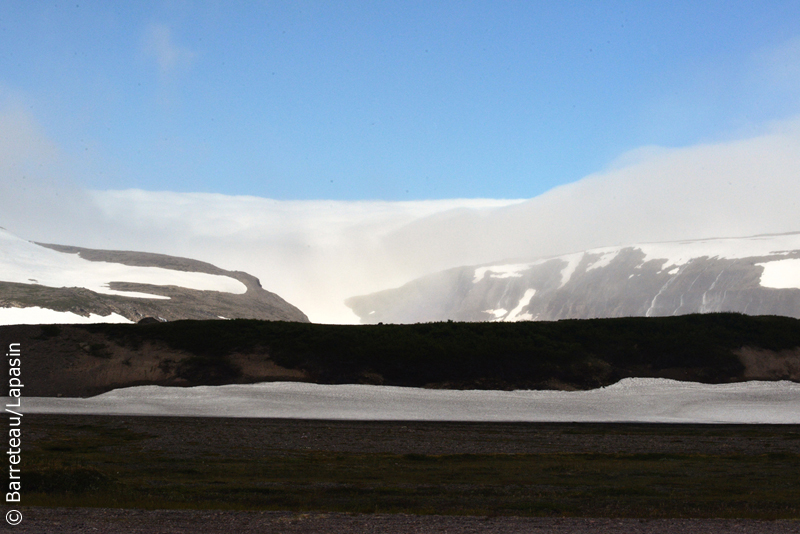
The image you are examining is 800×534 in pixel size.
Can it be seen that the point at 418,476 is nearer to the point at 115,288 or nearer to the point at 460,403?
the point at 460,403

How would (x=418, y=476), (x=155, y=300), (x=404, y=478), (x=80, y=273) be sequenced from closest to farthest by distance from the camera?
(x=404, y=478) < (x=418, y=476) < (x=155, y=300) < (x=80, y=273)

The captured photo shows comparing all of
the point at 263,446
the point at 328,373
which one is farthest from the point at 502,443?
the point at 328,373

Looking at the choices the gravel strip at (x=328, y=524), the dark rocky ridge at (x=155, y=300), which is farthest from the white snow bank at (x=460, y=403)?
the dark rocky ridge at (x=155, y=300)

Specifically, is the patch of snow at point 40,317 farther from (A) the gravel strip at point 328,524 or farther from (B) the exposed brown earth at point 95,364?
(A) the gravel strip at point 328,524

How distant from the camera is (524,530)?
46.0 feet

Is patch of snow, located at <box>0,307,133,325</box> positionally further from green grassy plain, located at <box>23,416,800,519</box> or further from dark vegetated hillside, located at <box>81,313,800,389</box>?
green grassy plain, located at <box>23,416,800,519</box>

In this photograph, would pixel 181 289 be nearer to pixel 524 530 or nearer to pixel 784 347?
pixel 784 347

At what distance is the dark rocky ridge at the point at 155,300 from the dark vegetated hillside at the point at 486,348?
61.9 metres

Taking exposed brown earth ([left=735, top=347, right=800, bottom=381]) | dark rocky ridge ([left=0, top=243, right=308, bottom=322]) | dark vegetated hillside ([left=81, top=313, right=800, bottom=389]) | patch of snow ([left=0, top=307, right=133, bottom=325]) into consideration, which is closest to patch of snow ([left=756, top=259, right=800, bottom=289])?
dark rocky ridge ([left=0, top=243, right=308, bottom=322])

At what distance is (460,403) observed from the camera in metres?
45.4

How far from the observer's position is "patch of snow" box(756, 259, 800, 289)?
579ft

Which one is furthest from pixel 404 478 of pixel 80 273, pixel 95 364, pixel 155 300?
pixel 80 273

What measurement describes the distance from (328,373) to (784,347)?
36495 mm

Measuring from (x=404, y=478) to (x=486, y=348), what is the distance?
125ft
